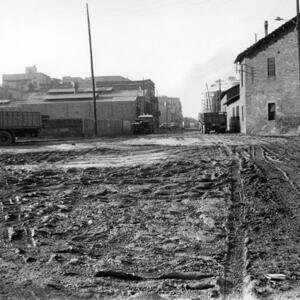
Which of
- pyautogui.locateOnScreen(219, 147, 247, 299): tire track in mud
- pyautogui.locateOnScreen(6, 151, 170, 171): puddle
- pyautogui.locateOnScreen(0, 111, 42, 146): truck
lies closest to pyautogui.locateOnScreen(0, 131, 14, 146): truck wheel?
pyautogui.locateOnScreen(0, 111, 42, 146): truck

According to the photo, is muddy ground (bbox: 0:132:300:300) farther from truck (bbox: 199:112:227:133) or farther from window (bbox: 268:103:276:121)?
truck (bbox: 199:112:227:133)

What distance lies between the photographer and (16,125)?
32.8 meters

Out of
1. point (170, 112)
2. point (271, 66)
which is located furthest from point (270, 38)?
point (170, 112)

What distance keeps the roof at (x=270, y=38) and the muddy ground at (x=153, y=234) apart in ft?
86.6

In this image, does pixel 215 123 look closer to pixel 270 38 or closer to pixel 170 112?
pixel 270 38

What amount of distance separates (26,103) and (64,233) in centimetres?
6386

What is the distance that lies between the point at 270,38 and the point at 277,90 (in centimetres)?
435

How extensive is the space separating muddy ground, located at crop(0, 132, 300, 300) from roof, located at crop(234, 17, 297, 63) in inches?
1039

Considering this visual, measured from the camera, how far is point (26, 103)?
68.6 m

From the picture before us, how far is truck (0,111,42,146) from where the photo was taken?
106 ft

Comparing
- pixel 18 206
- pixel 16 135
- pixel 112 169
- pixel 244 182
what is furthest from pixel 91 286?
pixel 16 135

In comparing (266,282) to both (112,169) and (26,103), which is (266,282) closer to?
(112,169)

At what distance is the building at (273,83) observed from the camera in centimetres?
3709

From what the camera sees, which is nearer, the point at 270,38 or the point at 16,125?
the point at 16,125
